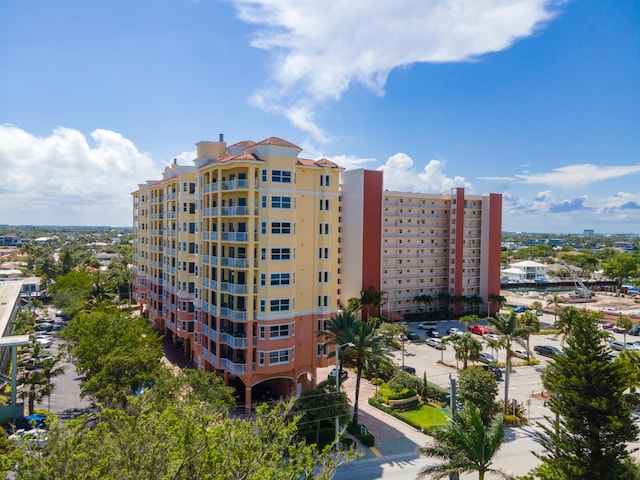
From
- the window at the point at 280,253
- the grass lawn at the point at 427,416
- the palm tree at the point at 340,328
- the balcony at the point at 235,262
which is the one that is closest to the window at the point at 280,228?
the window at the point at 280,253

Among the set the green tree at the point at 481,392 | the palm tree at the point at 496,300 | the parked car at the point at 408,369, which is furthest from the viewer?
the palm tree at the point at 496,300

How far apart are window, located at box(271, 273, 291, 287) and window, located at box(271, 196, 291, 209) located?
18.7 ft

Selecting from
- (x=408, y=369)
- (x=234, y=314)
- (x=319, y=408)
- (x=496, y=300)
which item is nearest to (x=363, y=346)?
(x=319, y=408)

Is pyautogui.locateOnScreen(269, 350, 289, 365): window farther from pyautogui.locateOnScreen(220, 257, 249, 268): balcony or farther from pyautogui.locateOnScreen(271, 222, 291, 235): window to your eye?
pyautogui.locateOnScreen(271, 222, 291, 235): window

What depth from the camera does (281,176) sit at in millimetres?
35375

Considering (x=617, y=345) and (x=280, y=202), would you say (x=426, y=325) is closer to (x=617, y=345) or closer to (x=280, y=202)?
(x=617, y=345)

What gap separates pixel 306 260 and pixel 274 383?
11783 mm

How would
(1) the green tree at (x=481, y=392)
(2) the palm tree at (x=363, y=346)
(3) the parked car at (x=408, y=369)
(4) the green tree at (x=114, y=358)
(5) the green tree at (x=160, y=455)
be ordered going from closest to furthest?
1. (5) the green tree at (x=160, y=455)
2. (4) the green tree at (x=114, y=358)
3. (2) the palm tree at (x=363, y=346)
4. (1) the green tree at (x=481, y=392)
5. (3) the parked car at (x=408, y=369)

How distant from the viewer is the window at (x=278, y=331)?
3475 cm

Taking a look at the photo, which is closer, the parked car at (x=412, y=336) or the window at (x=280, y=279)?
the window at (x=280, y=279)

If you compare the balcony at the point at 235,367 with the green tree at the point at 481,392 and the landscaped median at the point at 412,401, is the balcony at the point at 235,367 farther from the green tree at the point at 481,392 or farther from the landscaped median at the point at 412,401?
the green tree at the point at 481,392

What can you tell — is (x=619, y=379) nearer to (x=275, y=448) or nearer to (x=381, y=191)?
(x=275, y=448)

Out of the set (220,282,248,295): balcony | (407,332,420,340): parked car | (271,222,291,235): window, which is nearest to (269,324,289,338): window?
(220,282,248,295): balcony

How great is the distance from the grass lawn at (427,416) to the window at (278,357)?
34.7 feet
